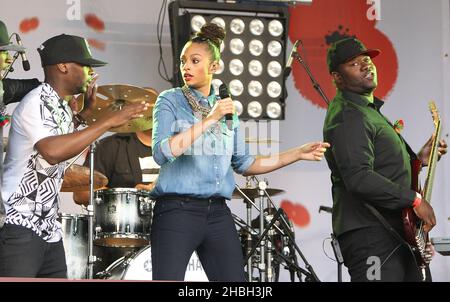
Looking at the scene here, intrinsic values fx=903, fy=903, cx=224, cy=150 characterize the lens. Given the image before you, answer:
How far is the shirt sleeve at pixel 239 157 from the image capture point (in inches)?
199

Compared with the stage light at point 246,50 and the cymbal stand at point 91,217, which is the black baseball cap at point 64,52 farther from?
the stage light at point 246,50

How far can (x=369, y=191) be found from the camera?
17.4 feet

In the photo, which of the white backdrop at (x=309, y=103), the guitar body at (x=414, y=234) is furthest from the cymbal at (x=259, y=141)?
the guitar body at (x=414, y=234)

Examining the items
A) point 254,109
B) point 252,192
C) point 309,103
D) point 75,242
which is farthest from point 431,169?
point 75,242

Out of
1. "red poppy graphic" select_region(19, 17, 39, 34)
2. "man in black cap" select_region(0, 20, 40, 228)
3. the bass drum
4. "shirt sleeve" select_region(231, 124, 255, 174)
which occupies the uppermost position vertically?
"red poppy graphic" select_region(19, 17, 39, 34)

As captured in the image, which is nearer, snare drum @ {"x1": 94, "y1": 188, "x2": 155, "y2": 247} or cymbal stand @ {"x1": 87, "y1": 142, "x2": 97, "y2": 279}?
cymbal stand @ {"x1": 87, "y1": 142, "x2": 97, "y2": 279}

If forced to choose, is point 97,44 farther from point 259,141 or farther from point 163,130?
point 163,130

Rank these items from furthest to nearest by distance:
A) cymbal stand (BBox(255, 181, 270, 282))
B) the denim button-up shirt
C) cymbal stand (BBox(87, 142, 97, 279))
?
cymbal stand (BBox(255, 181, 270, 282)) < cymbal stand (BBox(87, 142, 97, 279)) < the denim button-up shirt

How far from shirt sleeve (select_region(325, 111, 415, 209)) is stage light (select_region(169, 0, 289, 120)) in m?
1.16

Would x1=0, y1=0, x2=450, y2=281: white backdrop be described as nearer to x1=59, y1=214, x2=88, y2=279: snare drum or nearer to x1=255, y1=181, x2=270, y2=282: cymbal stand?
x1=255, y1=181, x2=270, y2=282: cymbal stand

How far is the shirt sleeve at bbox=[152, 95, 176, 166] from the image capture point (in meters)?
4.59

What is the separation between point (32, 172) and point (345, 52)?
228 centimetres

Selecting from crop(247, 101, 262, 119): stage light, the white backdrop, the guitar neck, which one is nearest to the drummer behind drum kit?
crop(247, 101, 262, 119): stage light
